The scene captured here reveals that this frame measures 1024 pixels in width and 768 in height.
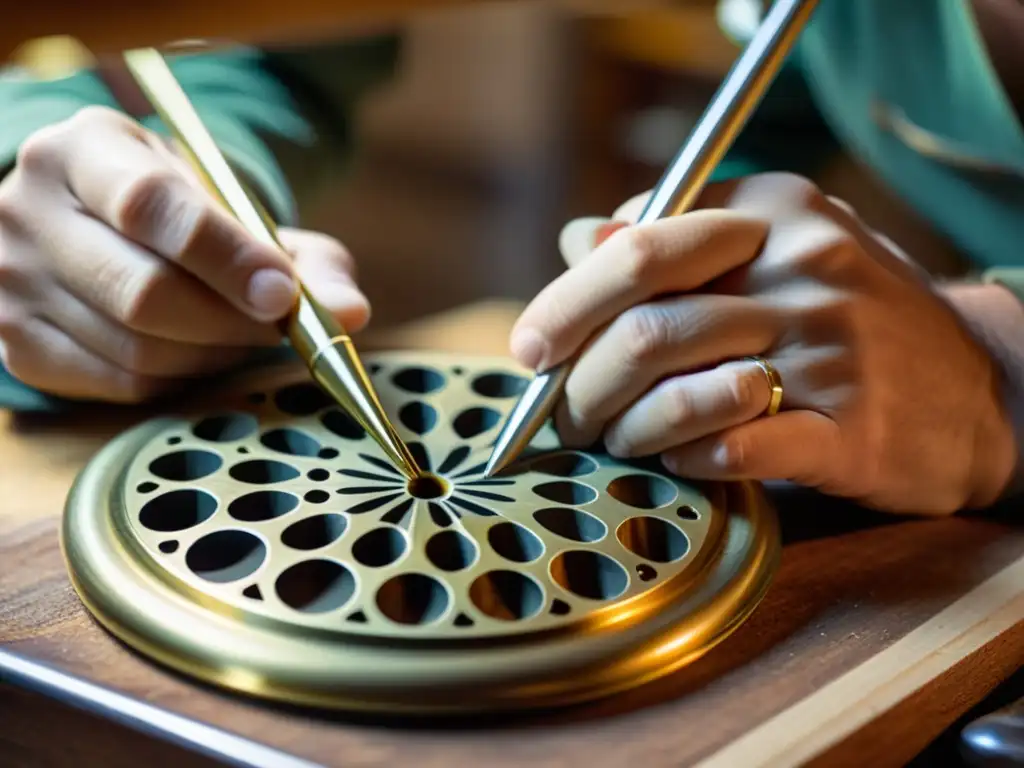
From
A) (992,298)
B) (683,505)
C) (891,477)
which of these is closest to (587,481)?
(683,505)

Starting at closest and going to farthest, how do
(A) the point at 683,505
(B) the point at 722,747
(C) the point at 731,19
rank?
(B) the point at 722,747 < (A) the point at 683,505 < (C) the point at 731,19

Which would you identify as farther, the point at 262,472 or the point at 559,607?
the point at 262,472

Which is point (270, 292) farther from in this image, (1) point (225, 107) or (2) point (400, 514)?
(1) point (225, 107)

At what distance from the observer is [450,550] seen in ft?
1.56

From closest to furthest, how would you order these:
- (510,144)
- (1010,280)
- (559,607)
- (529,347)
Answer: (559,607) → (529,347) → (1010,280) → (510,144)

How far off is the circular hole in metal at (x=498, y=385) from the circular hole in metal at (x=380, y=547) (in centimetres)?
16

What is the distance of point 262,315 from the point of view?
0.56 m

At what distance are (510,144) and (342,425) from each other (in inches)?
94.2

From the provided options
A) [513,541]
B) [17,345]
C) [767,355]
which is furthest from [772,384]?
[17,345]

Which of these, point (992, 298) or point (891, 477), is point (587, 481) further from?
point (992, 298)

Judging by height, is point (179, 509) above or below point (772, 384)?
below

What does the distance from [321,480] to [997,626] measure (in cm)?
29

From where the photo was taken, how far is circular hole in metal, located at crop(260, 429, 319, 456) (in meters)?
0.56

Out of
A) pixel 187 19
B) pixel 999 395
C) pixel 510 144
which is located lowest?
pixel 510 144
